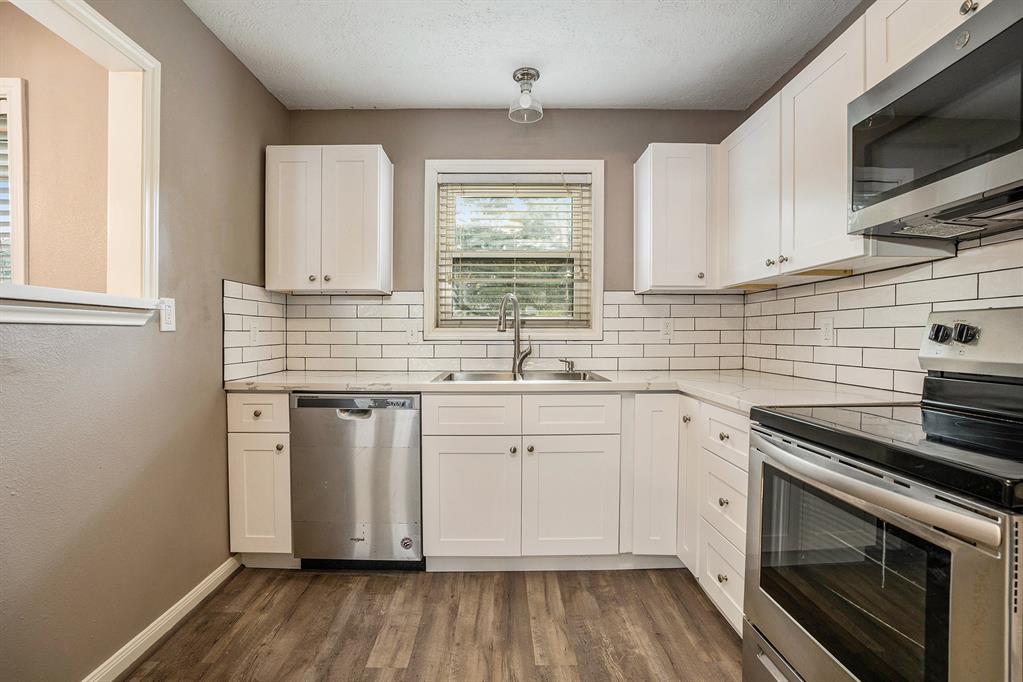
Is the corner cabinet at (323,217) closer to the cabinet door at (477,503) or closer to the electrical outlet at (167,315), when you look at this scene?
the electrical outlet at (167,315)

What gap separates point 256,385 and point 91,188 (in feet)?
3.16

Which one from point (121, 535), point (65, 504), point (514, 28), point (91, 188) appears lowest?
point (121, 535)

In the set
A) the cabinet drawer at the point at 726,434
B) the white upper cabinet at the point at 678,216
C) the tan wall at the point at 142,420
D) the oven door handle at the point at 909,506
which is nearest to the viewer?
the oven door handle at the point at 909,506

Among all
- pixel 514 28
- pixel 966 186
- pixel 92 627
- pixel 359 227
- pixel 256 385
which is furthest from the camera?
pixel 359 227

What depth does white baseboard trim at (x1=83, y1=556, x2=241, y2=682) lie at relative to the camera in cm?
152

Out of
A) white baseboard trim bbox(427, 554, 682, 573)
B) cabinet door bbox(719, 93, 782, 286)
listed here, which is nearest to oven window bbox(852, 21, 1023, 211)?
cabinet door bbox(719, 93, 782, 286)

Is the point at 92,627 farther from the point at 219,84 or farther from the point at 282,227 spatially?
the point at 219,84

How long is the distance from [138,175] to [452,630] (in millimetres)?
2059

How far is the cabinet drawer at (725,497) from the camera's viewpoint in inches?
65.4

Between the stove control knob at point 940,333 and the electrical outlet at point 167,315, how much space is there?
8.54 feet

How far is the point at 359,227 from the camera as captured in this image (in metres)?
2.49

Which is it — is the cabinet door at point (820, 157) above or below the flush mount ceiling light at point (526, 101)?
below

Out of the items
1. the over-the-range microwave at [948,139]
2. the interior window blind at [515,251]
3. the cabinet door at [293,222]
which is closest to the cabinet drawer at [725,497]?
the over-the-range microwave at [948,139]

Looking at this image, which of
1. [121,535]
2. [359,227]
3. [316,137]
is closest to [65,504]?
[121,535]
